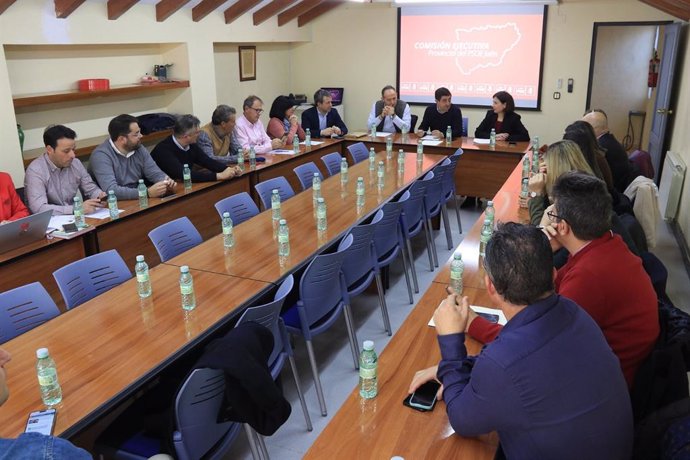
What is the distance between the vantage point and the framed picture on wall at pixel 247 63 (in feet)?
28.3

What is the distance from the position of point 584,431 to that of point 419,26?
832 centimetres

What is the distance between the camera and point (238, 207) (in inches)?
162

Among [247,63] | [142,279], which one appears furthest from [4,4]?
[247,63]

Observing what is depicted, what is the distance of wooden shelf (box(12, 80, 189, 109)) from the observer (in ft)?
17.6

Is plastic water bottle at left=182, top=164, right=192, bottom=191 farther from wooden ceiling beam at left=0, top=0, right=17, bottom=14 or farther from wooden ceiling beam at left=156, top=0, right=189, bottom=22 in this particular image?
wooden ceiling beam at left=156, top=0, right=189, bottom=22

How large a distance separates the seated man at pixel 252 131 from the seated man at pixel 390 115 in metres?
1.68

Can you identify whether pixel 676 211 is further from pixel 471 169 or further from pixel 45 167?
pixel 45 167

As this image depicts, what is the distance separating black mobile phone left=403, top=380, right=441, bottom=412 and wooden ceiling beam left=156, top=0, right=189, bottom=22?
588cm

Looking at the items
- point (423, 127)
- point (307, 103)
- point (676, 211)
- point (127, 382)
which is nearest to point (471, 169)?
point (423, 127)

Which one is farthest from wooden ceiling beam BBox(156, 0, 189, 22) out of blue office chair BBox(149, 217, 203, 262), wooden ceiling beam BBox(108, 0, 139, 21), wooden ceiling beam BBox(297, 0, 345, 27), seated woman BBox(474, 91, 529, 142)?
blue office chair BBox(149, 217, 203, 262)

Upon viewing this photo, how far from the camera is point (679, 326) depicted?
200cm

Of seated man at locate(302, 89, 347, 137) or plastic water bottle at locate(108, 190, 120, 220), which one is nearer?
plastic water bottle at locate(108, 190, 120, 220)

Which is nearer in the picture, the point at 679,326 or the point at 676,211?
the point at 679,326

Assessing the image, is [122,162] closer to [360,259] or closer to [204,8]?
[360,259]
